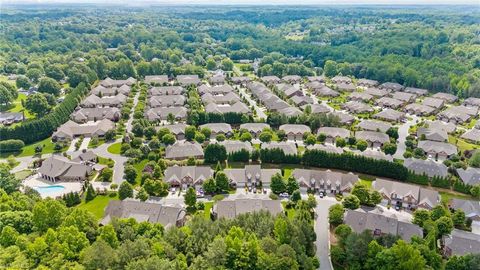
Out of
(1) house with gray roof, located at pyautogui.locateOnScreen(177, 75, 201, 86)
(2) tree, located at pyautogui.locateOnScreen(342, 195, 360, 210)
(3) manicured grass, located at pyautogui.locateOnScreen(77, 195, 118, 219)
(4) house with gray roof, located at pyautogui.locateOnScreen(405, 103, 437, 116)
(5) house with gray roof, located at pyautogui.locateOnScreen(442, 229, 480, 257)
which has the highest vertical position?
(1) house with gray roof, located at pyautogui.locateOnScreen(177, 75, 201, 86)

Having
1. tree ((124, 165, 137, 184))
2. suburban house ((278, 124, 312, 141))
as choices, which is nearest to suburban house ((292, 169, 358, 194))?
suburban house ((278, 124, 312, 141))

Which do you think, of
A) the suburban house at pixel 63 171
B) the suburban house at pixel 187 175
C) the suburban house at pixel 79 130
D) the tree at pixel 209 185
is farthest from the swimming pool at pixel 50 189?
the tree at pixel 209 185

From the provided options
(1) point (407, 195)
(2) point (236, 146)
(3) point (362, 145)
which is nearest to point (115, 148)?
(2) point (236, 146)

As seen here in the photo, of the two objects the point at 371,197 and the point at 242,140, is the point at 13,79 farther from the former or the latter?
the point at 371,197

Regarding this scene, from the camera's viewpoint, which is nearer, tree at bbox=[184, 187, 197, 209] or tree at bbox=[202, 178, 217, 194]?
tree at bbox=[184, 187, 197, 209]

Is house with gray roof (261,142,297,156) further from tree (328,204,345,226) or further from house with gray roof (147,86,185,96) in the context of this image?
house with gray roof (147,86,185,96)

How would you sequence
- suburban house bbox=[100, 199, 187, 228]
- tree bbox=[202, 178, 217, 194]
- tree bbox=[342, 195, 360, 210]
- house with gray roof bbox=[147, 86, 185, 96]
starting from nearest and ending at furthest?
suburban house bbox=[100, 199, 187, 228]
tree bbox=[342, 195, 360, 210]
tree bbox=[202, 178, 217, 194]
house with gray roof bbox=[147, 86, 185, 96]

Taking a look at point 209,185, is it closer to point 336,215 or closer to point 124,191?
point 124,191
